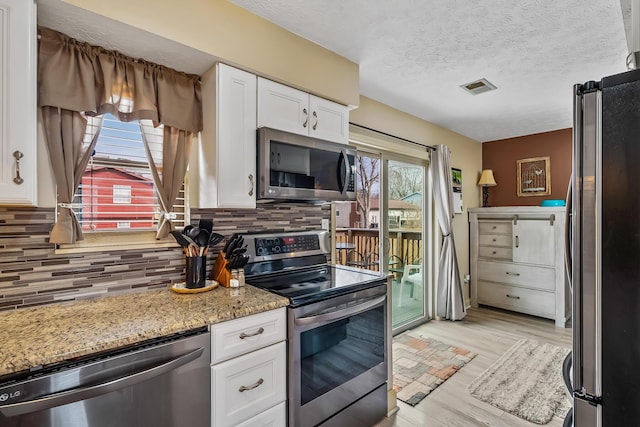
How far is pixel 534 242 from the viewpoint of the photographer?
4004mm

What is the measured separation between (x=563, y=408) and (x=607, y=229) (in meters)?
1.96

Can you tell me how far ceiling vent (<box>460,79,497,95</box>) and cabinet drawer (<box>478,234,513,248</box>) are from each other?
2.23 meters

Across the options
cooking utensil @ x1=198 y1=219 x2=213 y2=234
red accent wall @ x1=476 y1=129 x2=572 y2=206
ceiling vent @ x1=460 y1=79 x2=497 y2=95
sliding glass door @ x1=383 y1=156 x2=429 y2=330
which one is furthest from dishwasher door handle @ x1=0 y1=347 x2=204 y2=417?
red accent wall @ x1=476 y1=129 x2=572 y2=206

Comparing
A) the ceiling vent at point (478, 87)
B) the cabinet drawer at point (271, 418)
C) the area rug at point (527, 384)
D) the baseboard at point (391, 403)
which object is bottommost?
the area rug at point (527, 384)

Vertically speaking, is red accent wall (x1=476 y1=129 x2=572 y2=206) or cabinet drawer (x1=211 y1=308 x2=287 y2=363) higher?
red accent wall (x1=476 y1=129 x2=572 y2=206)

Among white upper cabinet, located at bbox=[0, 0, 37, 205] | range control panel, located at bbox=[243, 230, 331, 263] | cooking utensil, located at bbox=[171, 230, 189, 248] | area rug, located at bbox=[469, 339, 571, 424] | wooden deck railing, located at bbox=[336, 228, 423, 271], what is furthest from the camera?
wooden deck railing, located at bbox=[336, 228, 423, 271]

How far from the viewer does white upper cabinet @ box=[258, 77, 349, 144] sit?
1.88 meters

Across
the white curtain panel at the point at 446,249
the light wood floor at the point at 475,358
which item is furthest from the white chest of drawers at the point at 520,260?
the white curtain panel at the point at 446,249

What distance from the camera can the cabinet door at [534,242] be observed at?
12.8ft

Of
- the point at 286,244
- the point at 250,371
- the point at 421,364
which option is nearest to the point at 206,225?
the point at 286,244

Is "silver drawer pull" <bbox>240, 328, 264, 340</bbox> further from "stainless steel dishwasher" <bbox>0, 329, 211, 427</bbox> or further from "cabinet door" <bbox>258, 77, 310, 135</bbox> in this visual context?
"cabinet door" <bbox>258, 77, 310, 135</bbox>

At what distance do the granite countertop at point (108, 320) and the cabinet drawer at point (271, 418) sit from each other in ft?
1.57

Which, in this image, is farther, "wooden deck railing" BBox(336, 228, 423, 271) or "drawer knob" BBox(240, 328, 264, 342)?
"wooden deck railing" BBox(336, 228, 423, 271)

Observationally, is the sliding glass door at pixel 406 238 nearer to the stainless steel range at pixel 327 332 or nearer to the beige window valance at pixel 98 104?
the stainless steel range at pixel 327 332
